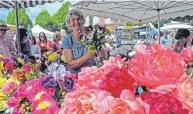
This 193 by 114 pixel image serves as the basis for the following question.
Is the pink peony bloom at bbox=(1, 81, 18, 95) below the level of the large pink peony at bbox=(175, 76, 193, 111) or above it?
below

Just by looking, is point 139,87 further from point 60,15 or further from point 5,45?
point 60,15

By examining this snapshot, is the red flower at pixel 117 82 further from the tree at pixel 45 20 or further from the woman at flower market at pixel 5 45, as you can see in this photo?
the tree at pixel 45 20

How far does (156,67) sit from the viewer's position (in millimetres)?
765

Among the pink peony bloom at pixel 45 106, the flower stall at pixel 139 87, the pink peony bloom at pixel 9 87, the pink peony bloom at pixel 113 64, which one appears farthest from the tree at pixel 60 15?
the flower stall at pixel 139 87

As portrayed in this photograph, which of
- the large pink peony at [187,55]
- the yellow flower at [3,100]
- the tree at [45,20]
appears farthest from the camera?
the tree at [45,20]

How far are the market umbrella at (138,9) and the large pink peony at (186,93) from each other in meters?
5.10

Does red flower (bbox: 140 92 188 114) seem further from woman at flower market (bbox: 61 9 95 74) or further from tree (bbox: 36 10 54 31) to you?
tree (bbox: 36 10 54 31)

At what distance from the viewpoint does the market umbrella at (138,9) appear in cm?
623

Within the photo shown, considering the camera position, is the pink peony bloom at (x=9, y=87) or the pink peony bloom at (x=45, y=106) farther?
the pink peony bloom at (x=9, y=87)

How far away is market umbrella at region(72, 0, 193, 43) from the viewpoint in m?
6.23

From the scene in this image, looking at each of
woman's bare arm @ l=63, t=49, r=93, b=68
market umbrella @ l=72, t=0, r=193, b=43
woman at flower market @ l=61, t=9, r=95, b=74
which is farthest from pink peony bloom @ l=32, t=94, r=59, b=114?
market umbrella @ l=72, t=0, r=193, b=43

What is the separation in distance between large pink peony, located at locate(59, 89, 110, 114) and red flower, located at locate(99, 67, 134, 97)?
0.08ft

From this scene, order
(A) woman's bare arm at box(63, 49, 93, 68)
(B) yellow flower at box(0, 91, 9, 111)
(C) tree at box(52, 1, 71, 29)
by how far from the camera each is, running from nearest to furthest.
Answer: (B) yellow flower at box(0, 91, 9, 111) < (A) woman's bare arm at box(63, 49, 93, 68) < (C) tree at box(52, 1, 71, 29)

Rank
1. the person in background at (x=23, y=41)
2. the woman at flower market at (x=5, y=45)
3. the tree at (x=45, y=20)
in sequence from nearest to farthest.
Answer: the woman at flower market at (x=5, y=45), the person in background at (x=23, y=41), the tree at (x=45, y=20)
